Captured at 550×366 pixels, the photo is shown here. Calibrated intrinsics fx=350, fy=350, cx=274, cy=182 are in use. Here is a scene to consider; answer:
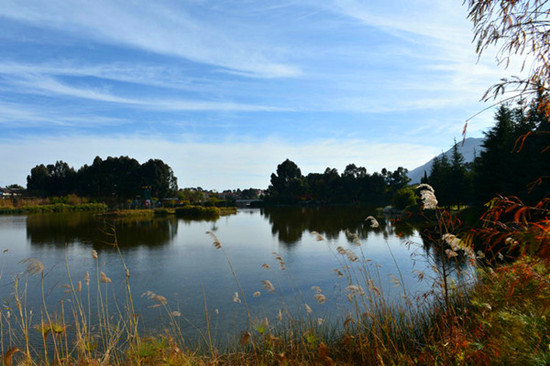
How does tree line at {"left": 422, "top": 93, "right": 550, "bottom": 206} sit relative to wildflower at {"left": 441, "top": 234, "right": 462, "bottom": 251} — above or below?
above

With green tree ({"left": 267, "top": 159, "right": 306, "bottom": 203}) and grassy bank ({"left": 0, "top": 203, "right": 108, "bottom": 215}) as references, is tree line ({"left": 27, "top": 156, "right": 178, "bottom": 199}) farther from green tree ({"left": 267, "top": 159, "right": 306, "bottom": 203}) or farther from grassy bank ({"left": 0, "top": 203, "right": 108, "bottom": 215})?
green tree ({"left": 267, "top": 159, "right": 306, "bottom": 203})

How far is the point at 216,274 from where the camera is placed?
9.87m

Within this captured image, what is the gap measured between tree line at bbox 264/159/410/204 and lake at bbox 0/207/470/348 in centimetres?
4734

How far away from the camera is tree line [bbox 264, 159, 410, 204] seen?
62562mm

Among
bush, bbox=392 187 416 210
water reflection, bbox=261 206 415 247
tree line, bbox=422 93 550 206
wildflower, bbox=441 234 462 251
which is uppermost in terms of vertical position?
tree line, bbox=422 93 550 206

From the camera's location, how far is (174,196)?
57375mm

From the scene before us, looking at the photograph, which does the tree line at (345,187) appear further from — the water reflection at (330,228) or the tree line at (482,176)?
the water reflection at (330,228)

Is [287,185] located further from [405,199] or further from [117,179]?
[405,199]

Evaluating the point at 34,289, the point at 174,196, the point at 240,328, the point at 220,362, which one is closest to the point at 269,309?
the point at 240,328

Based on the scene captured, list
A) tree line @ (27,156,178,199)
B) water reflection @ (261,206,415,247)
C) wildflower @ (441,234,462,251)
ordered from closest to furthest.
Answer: wildflower @ (441,234,462,251), water reflection @ (261,206,415,247), tree line @ (27,156,178,199)

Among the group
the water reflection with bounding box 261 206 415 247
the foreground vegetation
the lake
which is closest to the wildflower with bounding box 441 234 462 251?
the lake

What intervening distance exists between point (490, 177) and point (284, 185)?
58647 mm

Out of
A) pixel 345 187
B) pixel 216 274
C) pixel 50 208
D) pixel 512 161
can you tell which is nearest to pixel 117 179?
pixel 50 208

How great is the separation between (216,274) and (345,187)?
188ft
